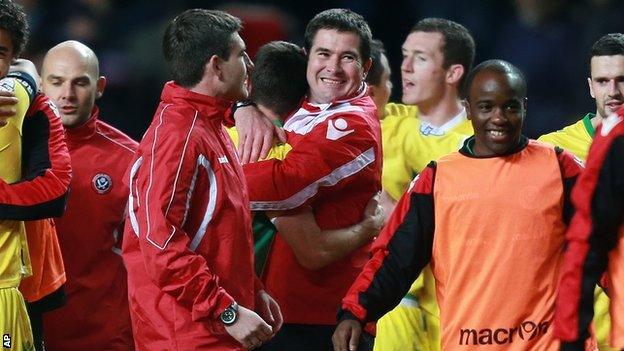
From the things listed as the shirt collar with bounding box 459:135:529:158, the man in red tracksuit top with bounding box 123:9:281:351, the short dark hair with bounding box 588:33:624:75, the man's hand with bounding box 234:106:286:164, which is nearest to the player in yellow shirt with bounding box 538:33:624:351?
the short dark hair with bounding box 588:33:624:75

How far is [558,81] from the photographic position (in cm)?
941

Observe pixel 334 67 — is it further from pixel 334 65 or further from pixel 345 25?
pixel 345 25

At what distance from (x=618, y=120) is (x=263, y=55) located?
215 cm

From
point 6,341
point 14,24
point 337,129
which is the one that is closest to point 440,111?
point 337,129

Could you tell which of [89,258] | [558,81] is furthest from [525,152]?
[558,81]

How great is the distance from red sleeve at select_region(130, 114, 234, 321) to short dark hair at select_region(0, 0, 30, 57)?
822mm

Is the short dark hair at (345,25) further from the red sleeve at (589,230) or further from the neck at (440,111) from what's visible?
the red sleeve at (589,230)

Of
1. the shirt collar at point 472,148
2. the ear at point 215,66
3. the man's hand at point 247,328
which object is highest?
the ear at point 215,66

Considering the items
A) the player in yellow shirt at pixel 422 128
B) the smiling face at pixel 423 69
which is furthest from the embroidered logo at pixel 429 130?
the smiling face at pixel 423 69

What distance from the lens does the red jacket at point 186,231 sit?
188 inches

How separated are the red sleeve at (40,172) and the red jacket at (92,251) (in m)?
0.86

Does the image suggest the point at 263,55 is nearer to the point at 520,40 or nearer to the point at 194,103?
the point at 194,103

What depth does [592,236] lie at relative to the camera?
4312 millimetres

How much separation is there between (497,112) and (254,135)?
4.23 feet
